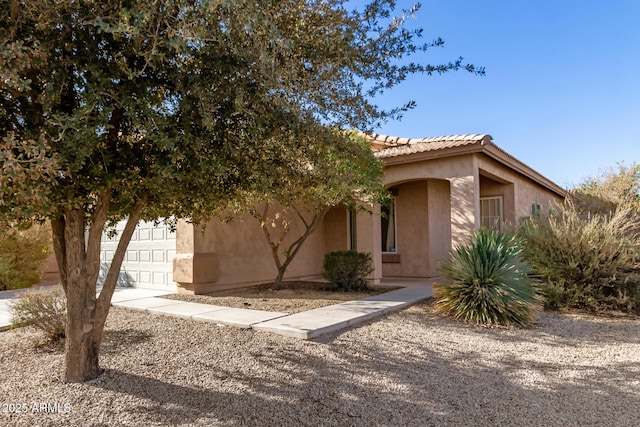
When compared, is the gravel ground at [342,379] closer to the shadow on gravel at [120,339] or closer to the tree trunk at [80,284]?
the shadow on gravel at [120,339]

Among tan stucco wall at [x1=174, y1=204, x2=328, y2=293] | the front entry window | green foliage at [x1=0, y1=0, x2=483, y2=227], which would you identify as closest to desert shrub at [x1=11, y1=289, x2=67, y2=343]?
green foliage at [x1=0, y1=0, x2=483, y2=227]

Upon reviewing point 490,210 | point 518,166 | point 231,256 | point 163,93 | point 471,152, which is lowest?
point 231,256

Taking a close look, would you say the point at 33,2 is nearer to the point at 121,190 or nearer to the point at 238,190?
the point at 121,190

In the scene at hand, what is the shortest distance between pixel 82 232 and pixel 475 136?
351 inches

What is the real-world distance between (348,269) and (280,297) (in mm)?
1879

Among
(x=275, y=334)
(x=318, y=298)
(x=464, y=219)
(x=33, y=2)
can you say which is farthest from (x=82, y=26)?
(x=464, y=219)

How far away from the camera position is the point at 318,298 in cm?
953

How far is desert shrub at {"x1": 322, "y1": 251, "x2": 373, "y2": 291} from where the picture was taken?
10.6 m

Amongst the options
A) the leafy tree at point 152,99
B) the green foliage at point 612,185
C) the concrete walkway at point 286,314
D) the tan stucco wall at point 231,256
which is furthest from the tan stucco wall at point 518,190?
the leafy tree at point 152,99

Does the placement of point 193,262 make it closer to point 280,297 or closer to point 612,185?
point 280,297

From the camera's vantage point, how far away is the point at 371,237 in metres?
11.8

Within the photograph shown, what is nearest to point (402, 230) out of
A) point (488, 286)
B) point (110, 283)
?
point (488, 286)

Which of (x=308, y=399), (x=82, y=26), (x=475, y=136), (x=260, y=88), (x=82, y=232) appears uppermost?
(x=475, y=136)

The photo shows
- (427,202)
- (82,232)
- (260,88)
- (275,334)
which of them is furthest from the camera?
(427,202)
